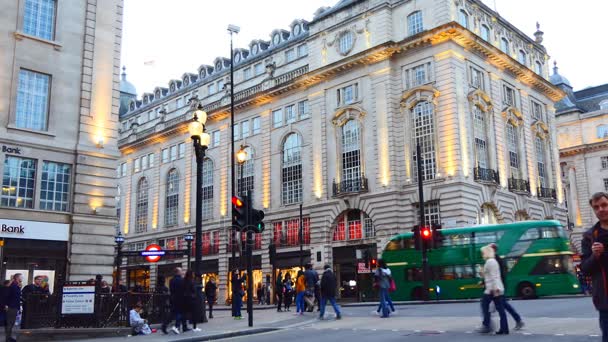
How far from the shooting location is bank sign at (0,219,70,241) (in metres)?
23.4

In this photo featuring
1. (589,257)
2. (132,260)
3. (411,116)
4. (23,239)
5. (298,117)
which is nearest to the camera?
(589,257)

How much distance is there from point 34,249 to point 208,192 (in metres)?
34.5

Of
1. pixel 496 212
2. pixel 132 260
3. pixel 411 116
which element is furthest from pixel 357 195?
pixel 132 260

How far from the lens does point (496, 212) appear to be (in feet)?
139

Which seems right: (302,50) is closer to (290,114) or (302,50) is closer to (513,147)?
(290,114)

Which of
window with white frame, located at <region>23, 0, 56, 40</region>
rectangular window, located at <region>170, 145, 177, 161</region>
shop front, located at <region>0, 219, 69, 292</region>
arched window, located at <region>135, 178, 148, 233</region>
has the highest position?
Answer: rectangular window, located at <region>170, 145, 177, 161</region>

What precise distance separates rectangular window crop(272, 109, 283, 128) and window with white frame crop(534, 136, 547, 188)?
70.1ft

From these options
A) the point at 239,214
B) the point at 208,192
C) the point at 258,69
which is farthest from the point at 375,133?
the point at 239,214

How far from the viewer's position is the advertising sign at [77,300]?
15.8 meters

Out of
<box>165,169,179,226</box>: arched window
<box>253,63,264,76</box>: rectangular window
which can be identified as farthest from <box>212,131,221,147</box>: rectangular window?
<box>253,63,264,76</box>: rectangular window

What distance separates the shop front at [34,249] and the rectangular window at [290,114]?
2845cm

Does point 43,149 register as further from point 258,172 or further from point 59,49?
point 258,172

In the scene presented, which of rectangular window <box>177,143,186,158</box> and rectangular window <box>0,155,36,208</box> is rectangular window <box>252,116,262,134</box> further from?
rectangular window <box>0,155,36,208</box>

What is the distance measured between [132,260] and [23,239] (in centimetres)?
4454
